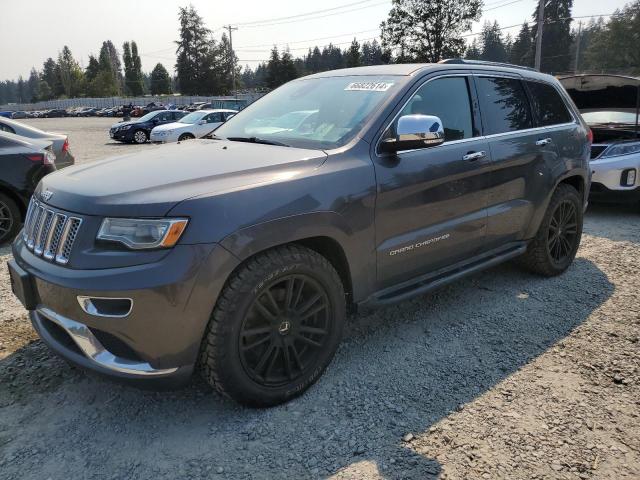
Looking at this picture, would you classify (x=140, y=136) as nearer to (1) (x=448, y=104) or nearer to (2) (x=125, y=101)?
(1) (x=448, y=104)

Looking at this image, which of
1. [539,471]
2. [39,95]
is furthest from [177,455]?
[39,95]

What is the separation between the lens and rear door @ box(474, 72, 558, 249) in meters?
3.82

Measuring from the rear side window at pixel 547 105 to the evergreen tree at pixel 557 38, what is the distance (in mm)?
83793

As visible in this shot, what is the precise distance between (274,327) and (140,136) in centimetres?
2160

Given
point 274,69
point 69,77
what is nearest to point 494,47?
point 274,69

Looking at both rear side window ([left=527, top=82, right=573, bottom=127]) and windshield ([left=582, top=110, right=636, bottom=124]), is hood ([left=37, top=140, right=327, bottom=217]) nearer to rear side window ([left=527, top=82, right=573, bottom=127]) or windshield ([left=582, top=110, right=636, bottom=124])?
rear side window ([left=527, top=82, right=573, bottom=127])

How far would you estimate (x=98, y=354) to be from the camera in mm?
2369

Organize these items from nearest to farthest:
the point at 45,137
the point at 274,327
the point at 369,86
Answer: the point at 274,327 < the point at 369,86 < the point at 45,137

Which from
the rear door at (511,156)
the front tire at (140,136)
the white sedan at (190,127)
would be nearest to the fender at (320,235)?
the rear door at (511,156)

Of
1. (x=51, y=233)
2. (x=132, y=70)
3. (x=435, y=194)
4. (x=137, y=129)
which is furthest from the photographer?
(x=132, y=70)

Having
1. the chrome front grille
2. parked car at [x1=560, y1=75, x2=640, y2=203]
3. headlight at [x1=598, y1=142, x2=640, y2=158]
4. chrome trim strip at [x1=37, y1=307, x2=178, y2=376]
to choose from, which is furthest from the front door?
headlight at [x1=598, y1=142, x2=640, y2=158]

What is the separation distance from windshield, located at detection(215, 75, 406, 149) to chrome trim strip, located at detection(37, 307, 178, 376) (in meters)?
1.55

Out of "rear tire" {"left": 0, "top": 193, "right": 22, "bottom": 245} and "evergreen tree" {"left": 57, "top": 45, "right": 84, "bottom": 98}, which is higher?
"evergreen tree" {"left": 57, "top": 45, "right": 84, "bottom": 98}

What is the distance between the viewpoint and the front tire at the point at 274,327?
2.46 metres
